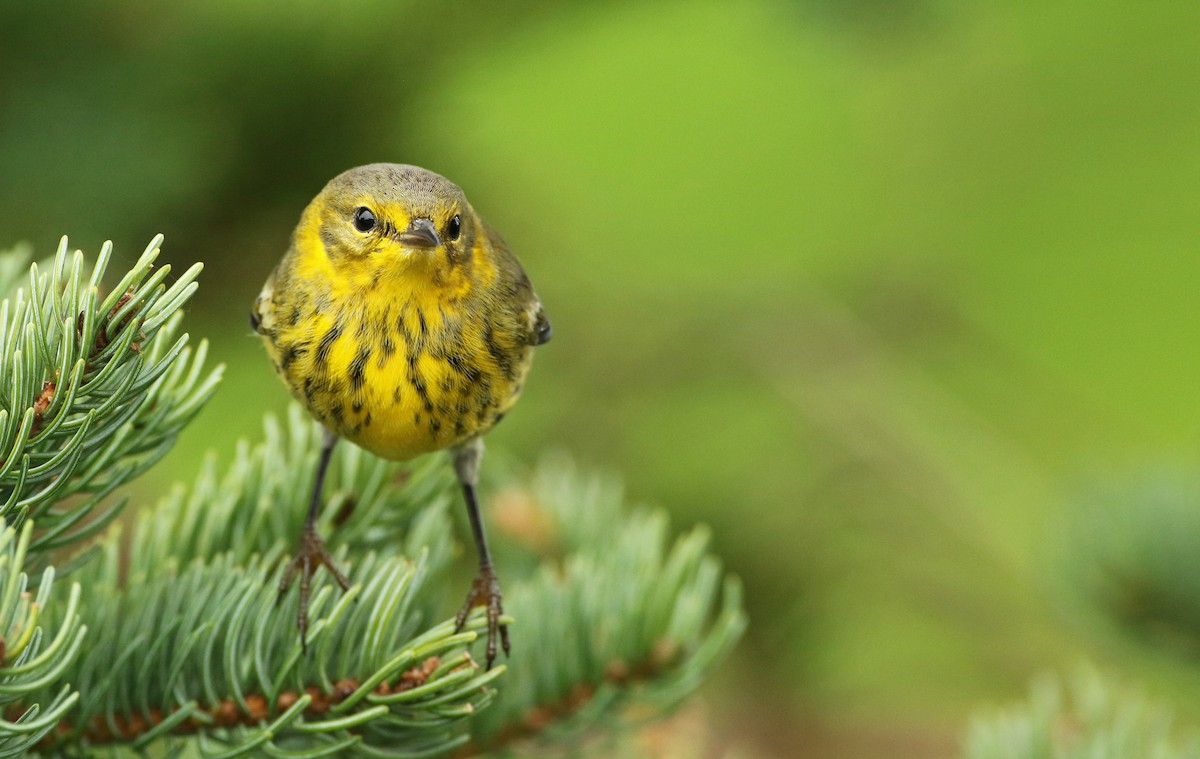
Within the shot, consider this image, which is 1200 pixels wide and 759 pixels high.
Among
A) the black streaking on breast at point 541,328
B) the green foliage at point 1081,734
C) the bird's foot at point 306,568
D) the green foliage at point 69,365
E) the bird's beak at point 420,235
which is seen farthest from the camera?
the black streaking on breast at point 541,328

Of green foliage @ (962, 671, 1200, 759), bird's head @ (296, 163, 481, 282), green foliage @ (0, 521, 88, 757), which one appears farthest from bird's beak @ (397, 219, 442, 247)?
green foliage @ (962, 671, 1200, 759)

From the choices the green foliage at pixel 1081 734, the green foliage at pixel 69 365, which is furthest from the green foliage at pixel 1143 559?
the green foliage at pixel 69 365

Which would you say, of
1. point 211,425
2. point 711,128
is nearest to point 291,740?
point 211,425

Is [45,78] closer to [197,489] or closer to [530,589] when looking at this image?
[197,489]

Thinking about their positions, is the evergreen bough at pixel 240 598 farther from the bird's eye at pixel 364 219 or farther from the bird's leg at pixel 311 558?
the bird's eye at pixel 364 219

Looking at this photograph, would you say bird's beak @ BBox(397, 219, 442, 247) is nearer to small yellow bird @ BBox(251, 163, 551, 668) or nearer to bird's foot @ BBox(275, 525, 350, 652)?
small yellow bird @ BBox(251, 163, 551, 668)

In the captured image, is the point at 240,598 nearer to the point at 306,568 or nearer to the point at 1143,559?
the point at 306,568

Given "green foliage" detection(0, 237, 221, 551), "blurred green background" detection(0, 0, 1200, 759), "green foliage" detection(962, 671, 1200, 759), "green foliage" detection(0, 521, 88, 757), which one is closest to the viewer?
"green foliage" detection(0, 521, 88, 757)

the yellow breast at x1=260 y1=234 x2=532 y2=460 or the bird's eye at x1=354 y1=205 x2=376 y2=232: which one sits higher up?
the bird's eye at x1=354 y1=205 x2=376 y2=232
